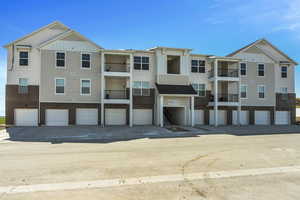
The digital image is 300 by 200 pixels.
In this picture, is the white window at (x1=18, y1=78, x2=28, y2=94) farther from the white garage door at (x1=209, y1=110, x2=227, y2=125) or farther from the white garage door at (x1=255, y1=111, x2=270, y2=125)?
the white garage door at (x1=255, y1=111, x2=270, y2=125)

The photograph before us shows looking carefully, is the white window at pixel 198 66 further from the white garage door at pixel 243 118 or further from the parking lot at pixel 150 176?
the parking lot at pixel 150 176

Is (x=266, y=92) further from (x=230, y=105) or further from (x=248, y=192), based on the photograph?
(x=248, y=192)

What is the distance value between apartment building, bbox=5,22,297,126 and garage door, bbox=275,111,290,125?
0.14m

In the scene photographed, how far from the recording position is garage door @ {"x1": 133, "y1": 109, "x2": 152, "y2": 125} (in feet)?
76.1

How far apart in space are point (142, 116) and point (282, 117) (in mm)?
Result: 19589

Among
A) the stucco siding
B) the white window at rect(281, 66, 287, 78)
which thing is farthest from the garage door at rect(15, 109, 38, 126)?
the white window at rect(281, 66, 287, 78)

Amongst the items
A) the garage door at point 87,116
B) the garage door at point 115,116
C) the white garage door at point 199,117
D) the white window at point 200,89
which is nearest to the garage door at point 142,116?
the garage door at point 115,116

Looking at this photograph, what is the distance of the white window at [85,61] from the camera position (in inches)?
868

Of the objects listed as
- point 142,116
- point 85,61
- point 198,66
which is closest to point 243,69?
point 198,66

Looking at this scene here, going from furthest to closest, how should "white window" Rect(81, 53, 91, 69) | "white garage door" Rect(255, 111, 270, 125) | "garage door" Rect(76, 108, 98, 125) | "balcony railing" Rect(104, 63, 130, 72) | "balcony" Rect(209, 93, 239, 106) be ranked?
1. "white garage door" Rect(255, 111, 270, 125)
2. "balcony" Rect(209, 93, 239, 106)
3. "balcony railing" Rect(104, 63, 130, 72)
4. "white window" Rect(81, 53, 91, 69)
5. "garage door" Rect(76, 108, 98, 125)

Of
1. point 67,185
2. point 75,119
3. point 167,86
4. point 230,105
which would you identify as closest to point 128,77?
point 167,86

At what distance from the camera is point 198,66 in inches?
977

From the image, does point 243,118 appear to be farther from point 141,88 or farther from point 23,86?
point 23,86

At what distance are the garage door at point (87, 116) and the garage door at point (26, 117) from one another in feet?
14.3
